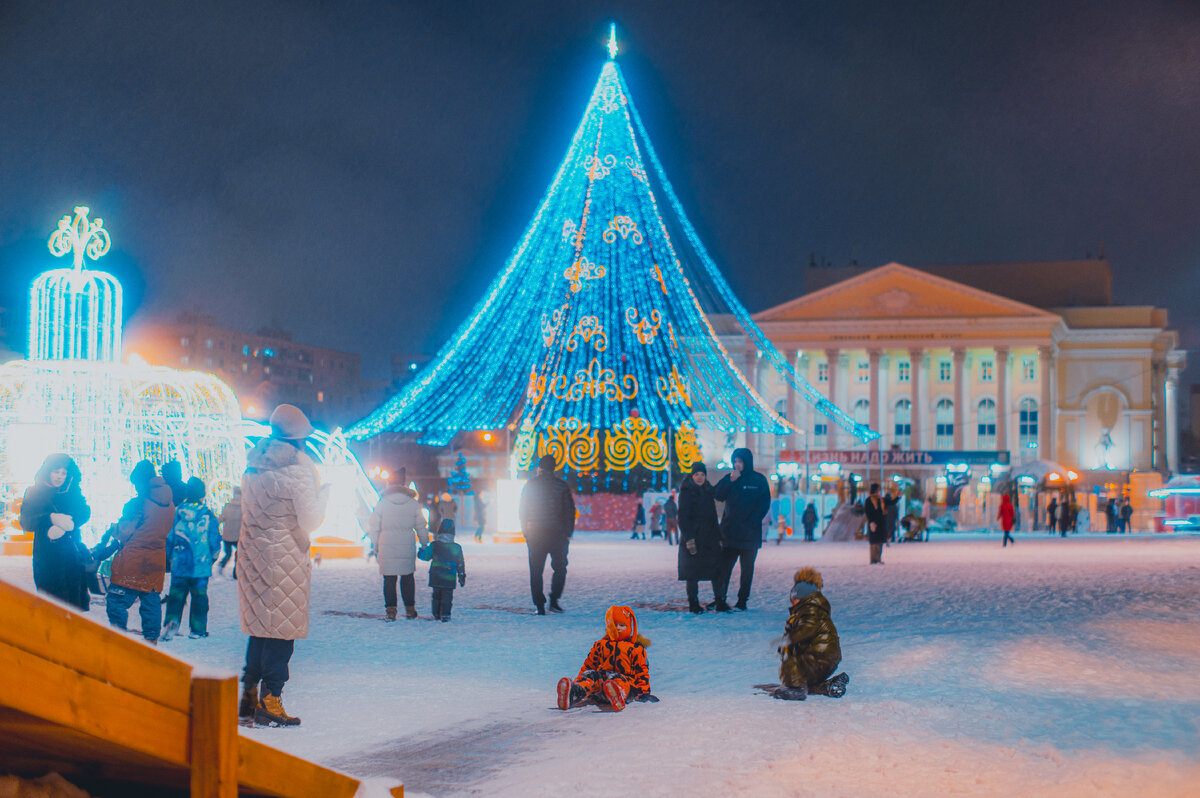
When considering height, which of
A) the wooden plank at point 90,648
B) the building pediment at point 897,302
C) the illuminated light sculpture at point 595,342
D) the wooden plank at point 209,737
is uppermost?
the building pediment at point 897,302

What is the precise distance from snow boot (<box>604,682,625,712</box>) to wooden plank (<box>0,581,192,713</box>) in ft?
14.5

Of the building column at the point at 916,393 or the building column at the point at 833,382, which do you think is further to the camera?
the building column at the point at 916,393

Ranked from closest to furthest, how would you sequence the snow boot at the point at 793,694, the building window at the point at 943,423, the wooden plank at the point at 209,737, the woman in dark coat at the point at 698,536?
the wooden plank at the point at 209,737, the snow boot at the point at 793,694, the woman in dark coat at the point at 698,536, the building window at the point at 943,423

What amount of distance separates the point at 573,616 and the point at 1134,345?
2666 inches

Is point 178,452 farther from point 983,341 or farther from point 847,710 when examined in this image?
point 983,341

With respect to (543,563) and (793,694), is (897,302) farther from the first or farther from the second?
(793,694)

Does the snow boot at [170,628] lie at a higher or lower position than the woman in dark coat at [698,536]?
lower

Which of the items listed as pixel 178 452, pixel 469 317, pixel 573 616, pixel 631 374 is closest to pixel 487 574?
pixel 178 452

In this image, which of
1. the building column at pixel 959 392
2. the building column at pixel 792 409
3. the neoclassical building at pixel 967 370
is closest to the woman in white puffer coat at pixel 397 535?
the neoclassical building at pixel 967 370

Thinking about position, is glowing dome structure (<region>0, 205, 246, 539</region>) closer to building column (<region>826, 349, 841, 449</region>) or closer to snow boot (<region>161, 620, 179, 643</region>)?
snow boot (<region>161, 620, 179, 643</region>)

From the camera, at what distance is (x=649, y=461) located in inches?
1249

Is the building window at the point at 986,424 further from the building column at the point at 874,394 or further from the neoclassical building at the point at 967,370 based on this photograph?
the building column at the point at 874,394

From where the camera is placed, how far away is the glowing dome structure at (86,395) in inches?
643

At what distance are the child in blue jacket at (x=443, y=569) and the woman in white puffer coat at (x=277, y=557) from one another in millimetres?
5142
